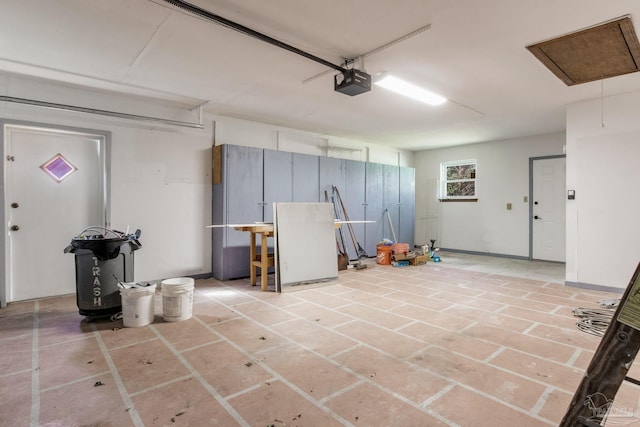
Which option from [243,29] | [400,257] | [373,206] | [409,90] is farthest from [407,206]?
[243,29]

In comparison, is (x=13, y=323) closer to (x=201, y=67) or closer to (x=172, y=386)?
(x=172, y=386)

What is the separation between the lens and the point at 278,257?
4.65 metres

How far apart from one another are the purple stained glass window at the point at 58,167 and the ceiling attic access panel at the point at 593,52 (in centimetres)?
553

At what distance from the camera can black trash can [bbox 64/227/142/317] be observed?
130 inches

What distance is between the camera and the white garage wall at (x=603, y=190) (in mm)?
4441

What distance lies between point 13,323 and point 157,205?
2.11 metres

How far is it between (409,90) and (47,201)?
4858 millimetres

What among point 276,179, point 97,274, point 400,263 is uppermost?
point 276,179

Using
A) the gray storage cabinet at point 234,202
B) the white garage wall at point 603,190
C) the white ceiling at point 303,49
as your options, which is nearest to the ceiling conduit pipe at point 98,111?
the white ceiling at point 303,49

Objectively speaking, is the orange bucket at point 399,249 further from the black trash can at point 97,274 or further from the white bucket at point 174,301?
the black trash can at point 97,274

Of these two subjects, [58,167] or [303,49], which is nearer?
[303,49]

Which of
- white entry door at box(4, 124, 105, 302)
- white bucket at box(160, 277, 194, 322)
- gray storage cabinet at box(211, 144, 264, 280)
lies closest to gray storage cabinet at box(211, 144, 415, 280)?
gray storage cabinet at box(211, 144, 264, 280)

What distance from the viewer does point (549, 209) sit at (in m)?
7.00

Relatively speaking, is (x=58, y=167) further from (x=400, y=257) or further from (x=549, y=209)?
(x=549, y=209)
